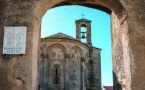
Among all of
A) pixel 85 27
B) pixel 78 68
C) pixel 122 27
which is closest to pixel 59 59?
pixel 78 68

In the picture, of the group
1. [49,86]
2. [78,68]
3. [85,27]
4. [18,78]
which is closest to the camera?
[18,78]

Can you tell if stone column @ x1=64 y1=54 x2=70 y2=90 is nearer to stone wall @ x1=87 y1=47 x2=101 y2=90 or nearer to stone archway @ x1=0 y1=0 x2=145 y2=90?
stone wall @ x1=87 y1=47 x2=101 y2=90

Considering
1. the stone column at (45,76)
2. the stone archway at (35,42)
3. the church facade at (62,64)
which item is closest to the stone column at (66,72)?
the church facade at (62,64)

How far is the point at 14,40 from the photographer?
5480 millimetres

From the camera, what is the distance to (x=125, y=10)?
5.74 metres

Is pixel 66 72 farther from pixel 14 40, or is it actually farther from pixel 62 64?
pixel 14 40

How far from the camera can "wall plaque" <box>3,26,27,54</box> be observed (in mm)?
5422

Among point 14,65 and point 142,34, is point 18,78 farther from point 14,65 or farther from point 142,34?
point 142,34

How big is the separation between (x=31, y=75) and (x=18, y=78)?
0.27 m

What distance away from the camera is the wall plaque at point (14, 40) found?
17.8 feet

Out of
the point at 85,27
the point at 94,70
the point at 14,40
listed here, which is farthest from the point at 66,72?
the point at 14,40

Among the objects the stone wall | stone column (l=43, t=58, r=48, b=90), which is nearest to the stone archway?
stone column (l=43, t=58, r=48, b=90)

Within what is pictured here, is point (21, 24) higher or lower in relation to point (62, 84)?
higher

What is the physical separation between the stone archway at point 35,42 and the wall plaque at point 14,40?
9cm
